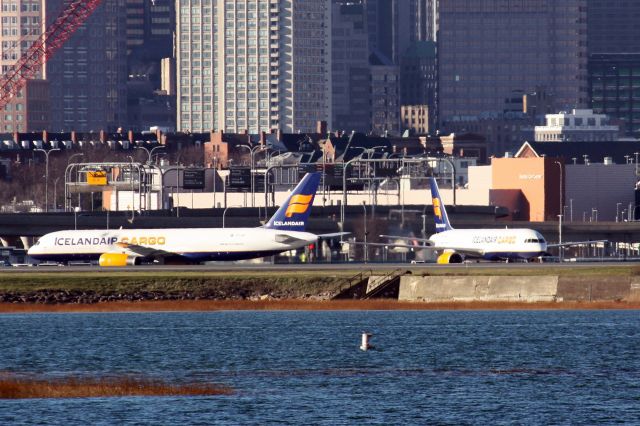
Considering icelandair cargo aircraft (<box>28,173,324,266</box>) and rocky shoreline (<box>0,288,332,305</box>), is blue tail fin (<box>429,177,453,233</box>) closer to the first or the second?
icelandair cargo aircraft (<box>28,173,324,266</box>)

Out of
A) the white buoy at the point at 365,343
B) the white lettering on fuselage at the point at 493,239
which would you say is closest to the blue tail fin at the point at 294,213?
the white lettering on fuselage at the point at 493,239

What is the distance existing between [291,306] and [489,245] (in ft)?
139

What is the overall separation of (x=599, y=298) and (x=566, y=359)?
116 ft

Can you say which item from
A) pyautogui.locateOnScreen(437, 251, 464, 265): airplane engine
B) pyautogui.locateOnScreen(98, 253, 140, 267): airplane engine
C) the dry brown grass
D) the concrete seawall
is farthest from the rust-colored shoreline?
the dry brown grass

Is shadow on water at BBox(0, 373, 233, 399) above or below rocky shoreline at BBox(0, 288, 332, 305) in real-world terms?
below

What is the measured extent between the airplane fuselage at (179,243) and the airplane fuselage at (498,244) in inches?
724

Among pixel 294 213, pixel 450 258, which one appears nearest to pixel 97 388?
pixel 294 213

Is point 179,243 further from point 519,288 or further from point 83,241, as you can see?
point 519,288

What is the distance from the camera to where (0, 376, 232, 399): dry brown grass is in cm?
8794

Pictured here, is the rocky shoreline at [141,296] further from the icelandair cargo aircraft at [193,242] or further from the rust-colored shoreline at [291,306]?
the icelandair cargo aircraft at [193,242]

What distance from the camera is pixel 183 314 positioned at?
147 metres

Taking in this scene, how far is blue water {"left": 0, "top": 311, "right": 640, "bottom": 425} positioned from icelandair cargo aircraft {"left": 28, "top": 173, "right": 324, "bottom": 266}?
964 inches

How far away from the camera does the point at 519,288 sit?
13962cm

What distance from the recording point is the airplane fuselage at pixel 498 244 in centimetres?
17462
